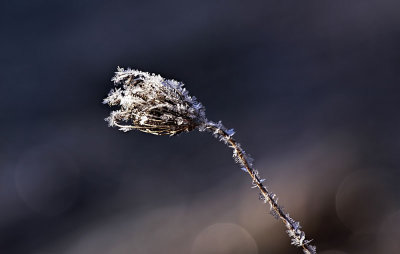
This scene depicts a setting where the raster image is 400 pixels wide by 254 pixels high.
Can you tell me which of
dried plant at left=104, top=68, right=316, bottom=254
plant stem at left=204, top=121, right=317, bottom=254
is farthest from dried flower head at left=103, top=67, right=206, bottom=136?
plant stem at left=204, top=121, right=317, bottom=254

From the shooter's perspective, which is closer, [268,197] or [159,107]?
[268,197]

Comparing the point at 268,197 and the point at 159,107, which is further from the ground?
the point at 159,107

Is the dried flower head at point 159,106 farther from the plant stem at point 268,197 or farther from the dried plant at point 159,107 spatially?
the plant stem at point 268,197

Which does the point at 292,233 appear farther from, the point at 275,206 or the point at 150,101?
the point at 150,101

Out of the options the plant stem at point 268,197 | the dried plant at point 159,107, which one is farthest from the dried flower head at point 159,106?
the plant stem at point 268,197

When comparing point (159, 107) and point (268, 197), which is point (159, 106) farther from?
point (268, 197)

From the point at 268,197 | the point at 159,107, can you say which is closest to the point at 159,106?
the point at 159,107

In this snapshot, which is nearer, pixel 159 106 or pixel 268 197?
pixel 268 197
